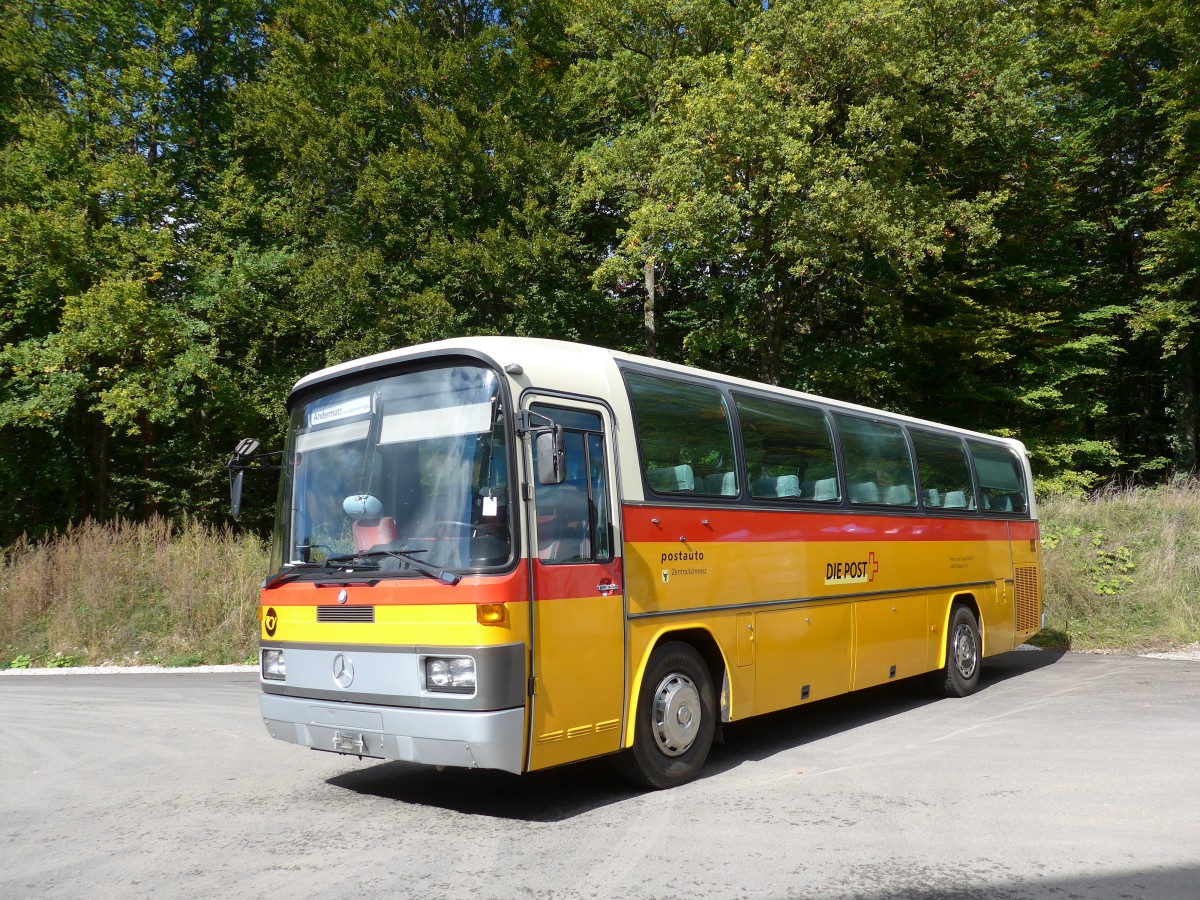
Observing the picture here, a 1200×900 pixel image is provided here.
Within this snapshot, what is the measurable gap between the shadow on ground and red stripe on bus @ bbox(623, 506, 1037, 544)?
72.3 inches

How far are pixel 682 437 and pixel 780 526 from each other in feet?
4.99

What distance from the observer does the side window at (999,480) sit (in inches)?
505

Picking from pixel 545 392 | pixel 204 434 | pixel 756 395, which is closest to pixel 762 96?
pixel 756 395

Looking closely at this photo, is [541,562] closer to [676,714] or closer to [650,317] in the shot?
[676,714]

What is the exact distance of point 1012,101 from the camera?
2319 centimetres

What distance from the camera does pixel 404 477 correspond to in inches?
248

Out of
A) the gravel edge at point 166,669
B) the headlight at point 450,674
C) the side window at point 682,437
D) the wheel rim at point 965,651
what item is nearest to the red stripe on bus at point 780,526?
the side window at point 682,437

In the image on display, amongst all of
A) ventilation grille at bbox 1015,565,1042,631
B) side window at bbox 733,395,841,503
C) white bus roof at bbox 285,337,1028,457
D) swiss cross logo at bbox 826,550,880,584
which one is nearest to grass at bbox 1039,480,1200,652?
ventilation grille at bbox 1015,565,1042,631

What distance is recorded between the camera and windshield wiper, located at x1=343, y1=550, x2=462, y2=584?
5836 millimetres

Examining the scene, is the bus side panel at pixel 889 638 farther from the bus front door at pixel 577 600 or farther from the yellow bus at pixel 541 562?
the bus front door at pixel 577 600

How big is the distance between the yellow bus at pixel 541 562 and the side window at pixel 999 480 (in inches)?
181

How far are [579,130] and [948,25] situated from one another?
992 centimetres

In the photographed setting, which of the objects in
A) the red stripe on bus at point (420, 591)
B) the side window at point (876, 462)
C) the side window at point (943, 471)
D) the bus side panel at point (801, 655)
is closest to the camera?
the red stripe on bus at point (420, 591)

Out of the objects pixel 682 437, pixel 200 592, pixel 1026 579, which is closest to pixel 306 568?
pixel 682 437
